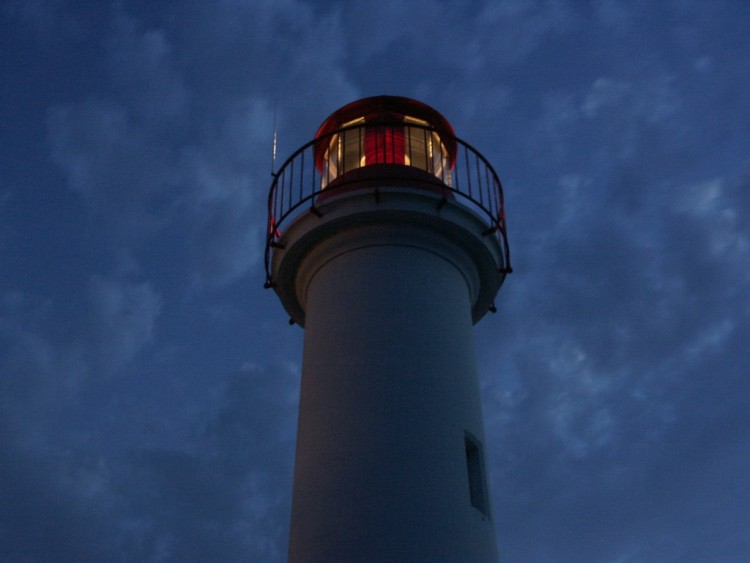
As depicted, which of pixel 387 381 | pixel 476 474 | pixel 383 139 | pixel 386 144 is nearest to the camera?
pixel 387 381

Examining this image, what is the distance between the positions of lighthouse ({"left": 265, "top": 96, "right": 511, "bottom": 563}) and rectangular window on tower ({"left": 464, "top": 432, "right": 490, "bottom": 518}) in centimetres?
1

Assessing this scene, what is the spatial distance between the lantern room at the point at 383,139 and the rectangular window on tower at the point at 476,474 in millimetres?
3407

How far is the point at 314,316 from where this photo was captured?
894cm

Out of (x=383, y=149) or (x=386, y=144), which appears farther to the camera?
(x=386, y=144)

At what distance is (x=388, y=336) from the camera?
823 cm

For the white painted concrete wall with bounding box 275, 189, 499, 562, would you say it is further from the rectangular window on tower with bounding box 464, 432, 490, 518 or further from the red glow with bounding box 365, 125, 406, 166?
the red glow with bounding box 365, 125, 406, 166

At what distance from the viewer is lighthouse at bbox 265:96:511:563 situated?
7.30 m

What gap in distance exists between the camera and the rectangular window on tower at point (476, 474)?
801 centimetres

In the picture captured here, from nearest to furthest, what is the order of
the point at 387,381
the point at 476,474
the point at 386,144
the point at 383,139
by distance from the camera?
the point at 387,381, the point at 476,474, the point at 383,139, the point at 386,144

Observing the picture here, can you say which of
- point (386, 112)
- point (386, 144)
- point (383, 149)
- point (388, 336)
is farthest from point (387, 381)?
point (386, 112)

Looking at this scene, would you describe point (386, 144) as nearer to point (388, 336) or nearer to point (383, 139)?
point (383, 139)

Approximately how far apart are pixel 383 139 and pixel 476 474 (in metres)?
4.19

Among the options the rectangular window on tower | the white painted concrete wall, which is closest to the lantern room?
the white painted concrete wall

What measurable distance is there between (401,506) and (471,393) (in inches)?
66.8
